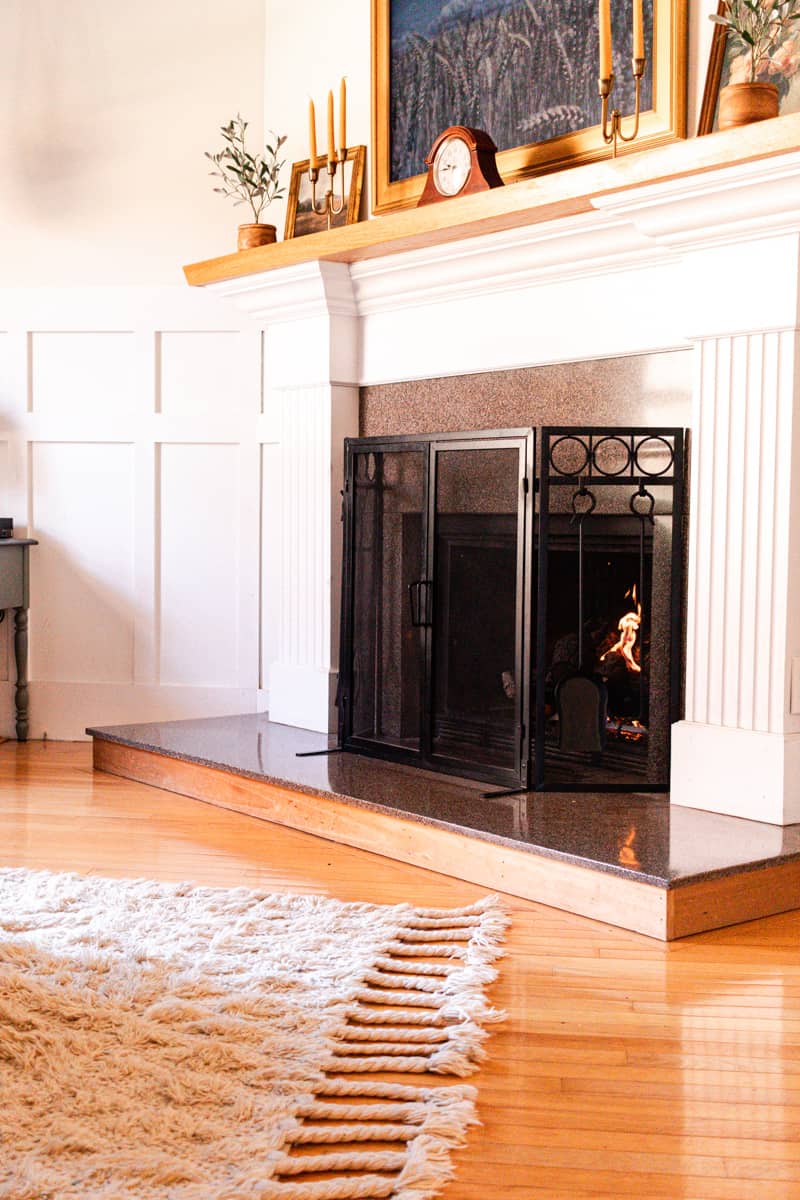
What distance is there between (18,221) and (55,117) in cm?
42

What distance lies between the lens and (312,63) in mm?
4727

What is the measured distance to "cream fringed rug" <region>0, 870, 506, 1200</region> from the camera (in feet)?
5.87

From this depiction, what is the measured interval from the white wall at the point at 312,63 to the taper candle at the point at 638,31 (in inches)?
48.0

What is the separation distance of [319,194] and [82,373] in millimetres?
1187

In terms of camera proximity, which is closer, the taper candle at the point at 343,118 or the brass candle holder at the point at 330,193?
the taper candle at the point at 343,118

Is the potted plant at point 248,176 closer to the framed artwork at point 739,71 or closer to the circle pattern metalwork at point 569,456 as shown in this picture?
→ the circle pattern metalwork at point 569,456

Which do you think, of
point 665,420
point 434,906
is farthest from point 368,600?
point 434,906

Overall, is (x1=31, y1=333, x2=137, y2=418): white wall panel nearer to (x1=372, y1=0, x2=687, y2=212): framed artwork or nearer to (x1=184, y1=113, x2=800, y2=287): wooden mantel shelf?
(x1=184, y1=113, x2=800, y2=287): wooden mantel shelf

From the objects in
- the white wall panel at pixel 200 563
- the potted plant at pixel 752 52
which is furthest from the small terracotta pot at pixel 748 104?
the white wall panel at pixel 200 563

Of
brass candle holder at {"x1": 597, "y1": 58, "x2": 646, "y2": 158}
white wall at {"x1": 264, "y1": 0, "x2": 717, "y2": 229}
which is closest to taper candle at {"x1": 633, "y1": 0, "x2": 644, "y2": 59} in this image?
brass candle holder at {"x1": 597, "y1": 58, "x2": 646, "y2": 158}

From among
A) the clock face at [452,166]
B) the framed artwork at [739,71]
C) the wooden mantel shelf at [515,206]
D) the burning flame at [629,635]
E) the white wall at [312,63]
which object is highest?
the white wall at [312,63]

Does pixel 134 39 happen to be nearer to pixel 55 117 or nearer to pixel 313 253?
pixel 55 117

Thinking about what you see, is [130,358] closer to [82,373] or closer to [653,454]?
[82,373]

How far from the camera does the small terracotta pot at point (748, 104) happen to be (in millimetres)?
3090
